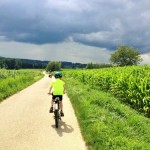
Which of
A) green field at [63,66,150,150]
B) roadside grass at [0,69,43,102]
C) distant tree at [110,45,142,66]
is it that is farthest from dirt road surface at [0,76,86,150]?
distant tree at [110,45,142,66]

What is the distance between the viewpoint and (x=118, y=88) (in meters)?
22.6

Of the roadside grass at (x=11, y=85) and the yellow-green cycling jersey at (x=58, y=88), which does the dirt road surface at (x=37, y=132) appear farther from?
the roadside grass at (x=11, y=85)

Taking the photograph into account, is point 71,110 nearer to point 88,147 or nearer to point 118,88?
point 118,88

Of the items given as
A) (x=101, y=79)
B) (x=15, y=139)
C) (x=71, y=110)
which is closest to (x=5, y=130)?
(x=15, y=139)

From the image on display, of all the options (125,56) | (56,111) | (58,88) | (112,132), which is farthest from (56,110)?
(125,56)

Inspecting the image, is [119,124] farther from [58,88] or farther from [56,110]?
[58,88]

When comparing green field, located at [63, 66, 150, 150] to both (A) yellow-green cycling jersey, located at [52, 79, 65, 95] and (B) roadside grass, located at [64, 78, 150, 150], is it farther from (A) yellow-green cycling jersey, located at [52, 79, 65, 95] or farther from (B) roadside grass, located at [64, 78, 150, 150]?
(A) yellow-green cycling jersey, located at [52, 79, 65, 95]

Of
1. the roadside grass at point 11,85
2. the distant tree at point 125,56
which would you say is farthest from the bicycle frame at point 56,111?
the distant tree at point 125,56

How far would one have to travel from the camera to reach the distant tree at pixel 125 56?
14100cm

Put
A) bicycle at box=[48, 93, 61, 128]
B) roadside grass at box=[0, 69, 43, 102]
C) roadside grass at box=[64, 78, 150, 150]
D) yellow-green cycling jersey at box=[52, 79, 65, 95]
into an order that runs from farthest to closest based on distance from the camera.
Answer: roadside grass at box=[0, 69, 43, 102], yellow-green cycling jersey at box=[52, 79, 65, 95], bicycle at box=[48, 93, 61, 128], roadside grass at box=[64, 78, 150, 150]

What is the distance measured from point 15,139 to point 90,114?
414 centimetres

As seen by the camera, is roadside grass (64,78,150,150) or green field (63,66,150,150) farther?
green field (63,66,150,150)

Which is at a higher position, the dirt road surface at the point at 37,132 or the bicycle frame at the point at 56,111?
the bicycle frame at the point at 56,111

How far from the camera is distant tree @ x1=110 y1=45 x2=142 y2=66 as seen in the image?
141000mm
